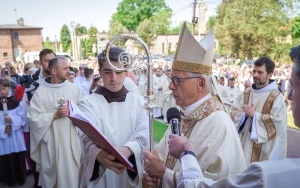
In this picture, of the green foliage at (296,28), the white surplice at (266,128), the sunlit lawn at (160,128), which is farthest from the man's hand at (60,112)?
the green foliage at (296,28)

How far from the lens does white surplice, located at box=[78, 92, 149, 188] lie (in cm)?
259

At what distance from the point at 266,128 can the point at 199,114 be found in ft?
8.49

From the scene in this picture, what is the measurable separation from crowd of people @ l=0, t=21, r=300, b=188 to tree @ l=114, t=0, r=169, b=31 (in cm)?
5399

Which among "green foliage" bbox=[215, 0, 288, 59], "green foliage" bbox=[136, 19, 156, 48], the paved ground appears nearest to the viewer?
the paved ground

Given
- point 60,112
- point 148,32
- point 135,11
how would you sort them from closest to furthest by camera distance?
point 60,112 → point 148,32 → point 135,11

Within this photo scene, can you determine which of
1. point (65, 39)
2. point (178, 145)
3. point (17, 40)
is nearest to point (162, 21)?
point (17, 40)

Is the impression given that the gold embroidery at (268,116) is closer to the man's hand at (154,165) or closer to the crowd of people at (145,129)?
the crowd of people at (145,129)

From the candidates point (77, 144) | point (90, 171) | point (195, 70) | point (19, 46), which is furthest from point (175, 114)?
point (19, 46)

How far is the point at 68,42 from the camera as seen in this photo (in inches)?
2992

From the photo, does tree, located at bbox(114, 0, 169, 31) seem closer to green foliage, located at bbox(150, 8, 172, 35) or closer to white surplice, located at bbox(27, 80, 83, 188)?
green foliage, located at bbox(150, 8, 172, 35)

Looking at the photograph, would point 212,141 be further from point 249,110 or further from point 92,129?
point 249,110

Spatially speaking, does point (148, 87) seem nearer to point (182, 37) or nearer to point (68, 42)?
point (182, 37)

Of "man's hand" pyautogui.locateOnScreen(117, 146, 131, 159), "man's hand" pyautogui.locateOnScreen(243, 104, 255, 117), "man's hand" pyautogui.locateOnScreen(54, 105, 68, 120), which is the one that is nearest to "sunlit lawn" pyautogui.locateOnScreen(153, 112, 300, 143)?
"man's hand" pyautogui.locateOnScreen(243, 104, 255, 117)

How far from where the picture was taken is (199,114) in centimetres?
218
